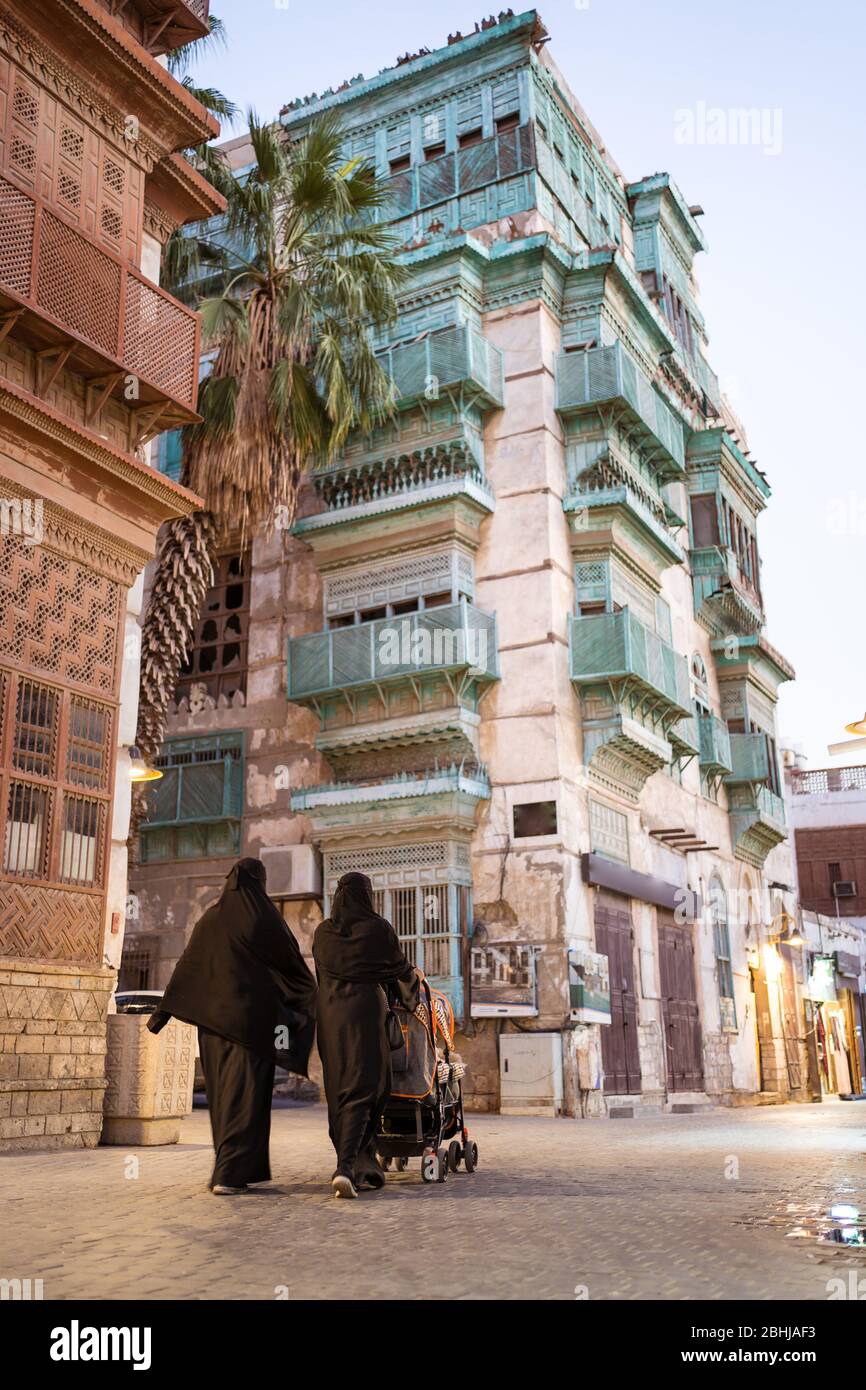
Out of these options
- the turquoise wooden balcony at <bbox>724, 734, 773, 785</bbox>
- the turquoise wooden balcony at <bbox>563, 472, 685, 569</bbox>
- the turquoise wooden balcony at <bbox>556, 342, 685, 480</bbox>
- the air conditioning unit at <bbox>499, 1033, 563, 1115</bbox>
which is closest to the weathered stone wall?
the air conditioning unit at <bbox>499, 1033, 563, 1115</bbox>

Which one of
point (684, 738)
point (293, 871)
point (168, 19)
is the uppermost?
point (168, 19)

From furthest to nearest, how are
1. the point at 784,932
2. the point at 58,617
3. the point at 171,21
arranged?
the point at 784,932 → the point at 171,21 → the point at 58,617

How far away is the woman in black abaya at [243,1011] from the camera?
7.19 metres

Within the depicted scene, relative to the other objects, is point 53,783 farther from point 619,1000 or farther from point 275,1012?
point 619,1000

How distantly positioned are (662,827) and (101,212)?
15.2 m

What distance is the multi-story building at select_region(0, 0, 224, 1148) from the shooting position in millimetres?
10008

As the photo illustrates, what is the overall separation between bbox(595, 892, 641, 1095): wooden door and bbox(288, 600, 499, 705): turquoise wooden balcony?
14.4 ft

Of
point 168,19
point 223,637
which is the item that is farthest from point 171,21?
point 223,637

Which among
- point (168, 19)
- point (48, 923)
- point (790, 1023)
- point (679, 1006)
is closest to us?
point (48, 923)

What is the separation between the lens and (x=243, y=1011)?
7273 mm

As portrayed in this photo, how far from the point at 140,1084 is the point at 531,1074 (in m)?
8.68
